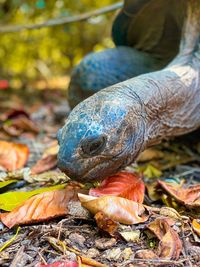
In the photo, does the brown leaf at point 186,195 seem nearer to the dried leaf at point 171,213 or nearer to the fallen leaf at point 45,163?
the dried leaf at point 171,213

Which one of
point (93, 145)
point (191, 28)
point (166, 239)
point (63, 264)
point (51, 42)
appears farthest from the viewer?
point (51, 42)

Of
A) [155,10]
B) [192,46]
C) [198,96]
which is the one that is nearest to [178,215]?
[198,96]

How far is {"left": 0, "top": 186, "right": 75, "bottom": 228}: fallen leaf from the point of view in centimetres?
150

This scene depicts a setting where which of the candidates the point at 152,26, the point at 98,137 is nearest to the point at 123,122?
the point at 98,137

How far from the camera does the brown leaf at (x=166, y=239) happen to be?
4.31 feet

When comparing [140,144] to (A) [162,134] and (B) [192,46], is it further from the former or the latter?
(B) [192,46]

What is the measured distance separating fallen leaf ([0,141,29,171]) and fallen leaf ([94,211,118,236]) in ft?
2.78

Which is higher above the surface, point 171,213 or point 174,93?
point 174,93

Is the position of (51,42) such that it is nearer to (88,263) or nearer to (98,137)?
(98,137)

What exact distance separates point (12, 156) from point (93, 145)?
2.73 feet

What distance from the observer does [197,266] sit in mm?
1299

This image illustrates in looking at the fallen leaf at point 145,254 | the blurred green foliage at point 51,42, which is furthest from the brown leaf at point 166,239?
the blurred green foliage at point 51,42

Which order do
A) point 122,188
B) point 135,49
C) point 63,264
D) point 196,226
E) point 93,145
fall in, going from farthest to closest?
point 135,49 < point 122,188 < point 93,145 < point 196,226 < point 63,264

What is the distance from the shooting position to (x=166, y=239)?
1.36 m
